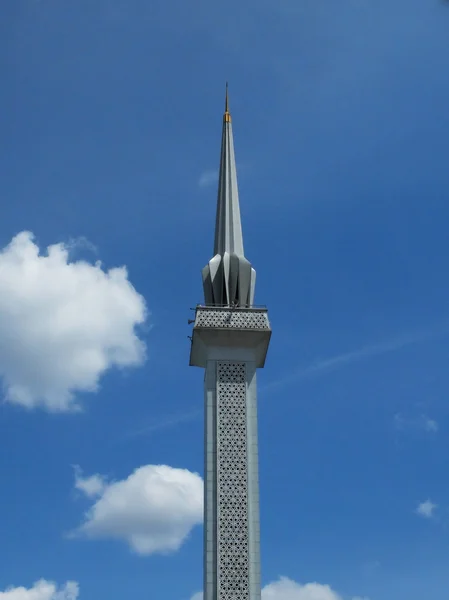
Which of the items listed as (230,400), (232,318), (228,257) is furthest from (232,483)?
(228,257)

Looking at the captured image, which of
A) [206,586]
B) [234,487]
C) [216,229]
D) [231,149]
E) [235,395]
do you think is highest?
[231,149]

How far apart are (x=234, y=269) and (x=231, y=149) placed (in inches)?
176

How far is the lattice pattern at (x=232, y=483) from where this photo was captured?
24.2 metres

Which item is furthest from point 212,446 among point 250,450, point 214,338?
point 214,338

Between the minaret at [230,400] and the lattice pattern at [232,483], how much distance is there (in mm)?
25

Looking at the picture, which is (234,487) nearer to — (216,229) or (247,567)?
(247,567)

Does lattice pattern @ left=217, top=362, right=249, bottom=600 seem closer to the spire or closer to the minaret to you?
the minaret

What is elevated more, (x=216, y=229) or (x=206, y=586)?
(x=216, y=229)

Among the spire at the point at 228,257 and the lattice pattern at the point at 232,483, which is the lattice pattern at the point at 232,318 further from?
the lattice pattern at the point at 232,483

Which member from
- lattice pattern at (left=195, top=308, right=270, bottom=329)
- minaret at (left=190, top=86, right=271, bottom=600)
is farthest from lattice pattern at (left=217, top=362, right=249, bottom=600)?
lattice pattern at (left=195, top=308, right=270, bottom=329)

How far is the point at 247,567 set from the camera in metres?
24.3

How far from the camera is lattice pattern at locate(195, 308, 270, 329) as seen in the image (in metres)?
26.9

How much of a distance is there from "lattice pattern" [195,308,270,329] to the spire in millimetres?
570

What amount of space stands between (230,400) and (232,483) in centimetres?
235
